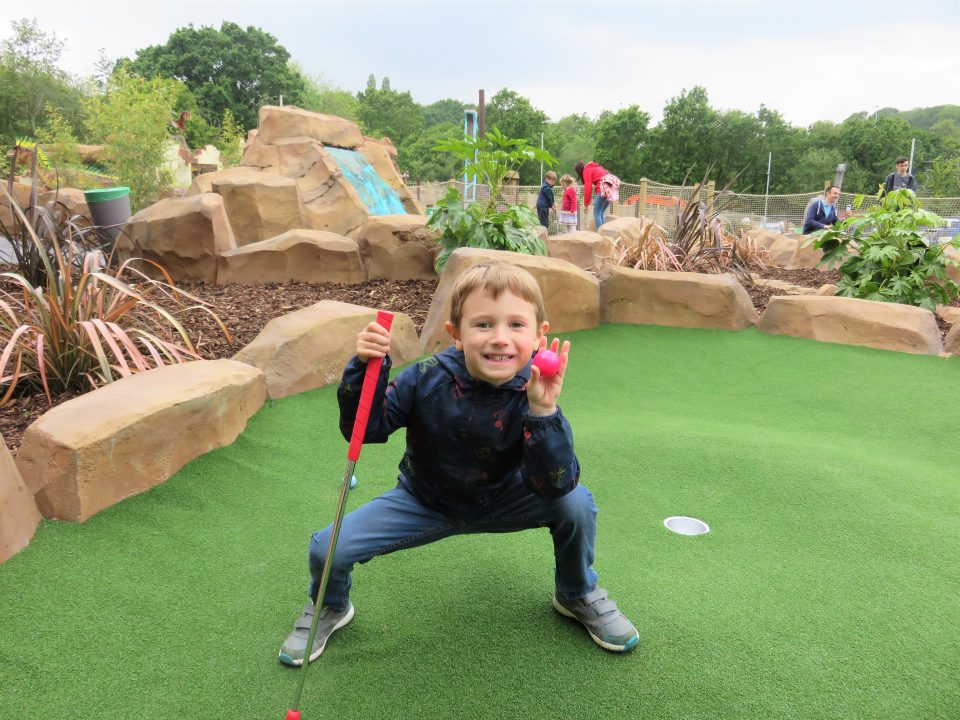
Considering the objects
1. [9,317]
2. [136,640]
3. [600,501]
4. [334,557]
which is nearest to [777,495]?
[600,501]

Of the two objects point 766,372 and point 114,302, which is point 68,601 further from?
point 766,372

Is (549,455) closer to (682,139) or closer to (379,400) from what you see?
(379,400)

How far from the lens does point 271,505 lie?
2645 mm

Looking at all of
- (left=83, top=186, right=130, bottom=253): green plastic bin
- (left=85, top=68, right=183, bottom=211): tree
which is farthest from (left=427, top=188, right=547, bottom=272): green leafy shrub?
(left=85, top=68, right=183, bottom=211): tree

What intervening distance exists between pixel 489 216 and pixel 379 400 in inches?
165

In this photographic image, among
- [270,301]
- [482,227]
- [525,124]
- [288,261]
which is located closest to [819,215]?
[482,227]

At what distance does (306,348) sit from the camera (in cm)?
386

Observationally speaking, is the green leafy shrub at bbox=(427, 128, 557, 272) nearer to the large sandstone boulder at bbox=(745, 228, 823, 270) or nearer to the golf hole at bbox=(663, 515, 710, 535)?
the golf hole at bbox=(663, 515, 710, 535)

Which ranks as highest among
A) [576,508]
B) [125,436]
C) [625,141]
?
[625,141]

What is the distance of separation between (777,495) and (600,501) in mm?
721

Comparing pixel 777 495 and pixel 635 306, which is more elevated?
pixel 635 306

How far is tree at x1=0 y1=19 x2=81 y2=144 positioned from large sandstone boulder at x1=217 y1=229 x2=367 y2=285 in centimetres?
2145

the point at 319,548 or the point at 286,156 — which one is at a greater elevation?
the point at 286,156

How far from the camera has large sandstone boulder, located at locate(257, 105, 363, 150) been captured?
32.6 ft
